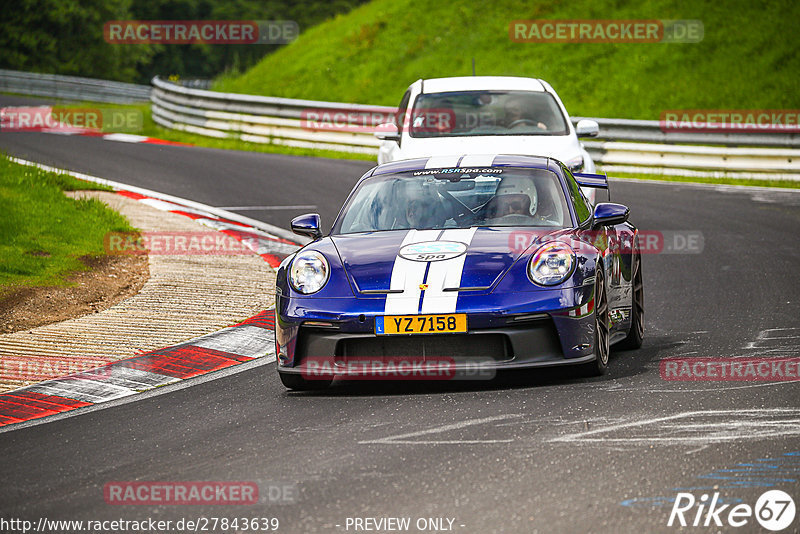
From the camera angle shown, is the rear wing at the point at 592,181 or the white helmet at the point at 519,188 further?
the rear wing at the point at 592,181

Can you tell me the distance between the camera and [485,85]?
13.8 meters

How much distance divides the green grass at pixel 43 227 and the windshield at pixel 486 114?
3.41 m

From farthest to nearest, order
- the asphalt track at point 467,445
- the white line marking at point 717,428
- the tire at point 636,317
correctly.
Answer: the tire at point 636,317 < the white line marking at point 717,428 < the asphalt track at point 467,445

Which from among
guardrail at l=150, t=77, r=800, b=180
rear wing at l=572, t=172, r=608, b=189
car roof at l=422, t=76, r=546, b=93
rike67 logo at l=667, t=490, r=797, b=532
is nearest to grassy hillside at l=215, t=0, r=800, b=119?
guardrail at l=150, t=77, r=800, b=180

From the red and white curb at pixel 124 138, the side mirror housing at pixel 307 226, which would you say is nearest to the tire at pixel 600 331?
the side mirror housing at pixel 307 226

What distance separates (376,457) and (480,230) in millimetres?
2453

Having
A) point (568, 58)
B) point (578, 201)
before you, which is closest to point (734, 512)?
point (578, 201)

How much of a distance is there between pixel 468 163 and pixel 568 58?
1908 cm

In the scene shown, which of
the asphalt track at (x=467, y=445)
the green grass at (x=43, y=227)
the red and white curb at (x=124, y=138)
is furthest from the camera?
the red and white curb at (x=124, y=138)

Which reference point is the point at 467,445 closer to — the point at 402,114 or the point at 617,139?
the point at 402,114

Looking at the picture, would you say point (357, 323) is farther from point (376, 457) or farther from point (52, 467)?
point (52, 467)

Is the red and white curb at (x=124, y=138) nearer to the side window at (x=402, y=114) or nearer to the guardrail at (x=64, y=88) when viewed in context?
the side window at (x=402, y=114)

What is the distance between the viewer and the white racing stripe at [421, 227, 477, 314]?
22.9 ft

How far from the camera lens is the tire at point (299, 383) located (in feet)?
24.4
